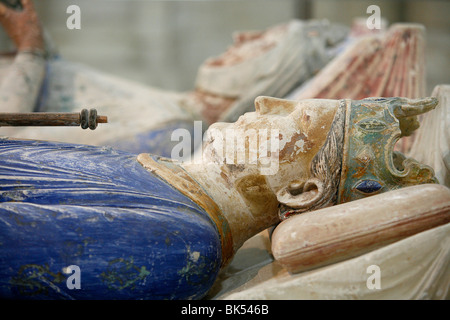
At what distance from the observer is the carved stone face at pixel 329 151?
201cm

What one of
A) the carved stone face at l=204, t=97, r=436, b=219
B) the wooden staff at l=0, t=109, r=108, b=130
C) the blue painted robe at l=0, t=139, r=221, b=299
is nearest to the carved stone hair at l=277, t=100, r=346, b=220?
the carved stone face at l=204, t=97, r=436, b=219

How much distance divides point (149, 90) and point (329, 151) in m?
2.68

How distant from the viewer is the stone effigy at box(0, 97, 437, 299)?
1.75 metres

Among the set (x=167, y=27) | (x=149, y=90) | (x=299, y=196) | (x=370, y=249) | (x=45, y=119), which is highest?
(x=167, y=27)

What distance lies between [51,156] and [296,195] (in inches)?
37.1

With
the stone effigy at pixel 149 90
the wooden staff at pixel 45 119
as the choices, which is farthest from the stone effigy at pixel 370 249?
the stone effigy at pixel 149 90

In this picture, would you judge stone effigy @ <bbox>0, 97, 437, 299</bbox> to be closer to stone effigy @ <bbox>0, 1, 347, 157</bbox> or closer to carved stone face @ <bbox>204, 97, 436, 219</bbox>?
carved stone face @ <bbox>204, 97, 436, 219</bbox>

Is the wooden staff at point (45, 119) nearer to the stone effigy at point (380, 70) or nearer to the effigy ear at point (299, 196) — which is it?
the effigy ear at point (299, 196)

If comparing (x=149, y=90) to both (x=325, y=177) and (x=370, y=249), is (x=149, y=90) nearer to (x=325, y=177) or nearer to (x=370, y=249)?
(x=325, y=177)

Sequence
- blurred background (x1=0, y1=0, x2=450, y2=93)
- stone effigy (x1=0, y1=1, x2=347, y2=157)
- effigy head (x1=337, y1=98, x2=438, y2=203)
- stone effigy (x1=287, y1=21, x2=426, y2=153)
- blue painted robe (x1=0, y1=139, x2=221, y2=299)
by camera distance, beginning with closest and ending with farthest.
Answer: blue painted robe (x1=0, y1=139, x2=221, y2=299) → effigy head (x1=337, y1=98, x2=438, y2=203) → stone effigy (x1=287, y1=21, x2=426, y2=153) → stone effigy (x1=0, y1=1, x2=347, y2=157) → blurred background (x1=0, y1=0, x2=450, y2=93)

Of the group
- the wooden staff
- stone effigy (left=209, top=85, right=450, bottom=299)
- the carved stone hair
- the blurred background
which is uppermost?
the blurred background

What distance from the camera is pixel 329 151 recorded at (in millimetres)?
2012

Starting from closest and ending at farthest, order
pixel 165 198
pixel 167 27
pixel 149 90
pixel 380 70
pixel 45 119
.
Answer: pixel 165 198 → pixel 45 119 → pixel 380 70 → pixel 149 90 → pixel 167 27

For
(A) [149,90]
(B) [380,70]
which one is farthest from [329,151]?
(A) [149,90]
